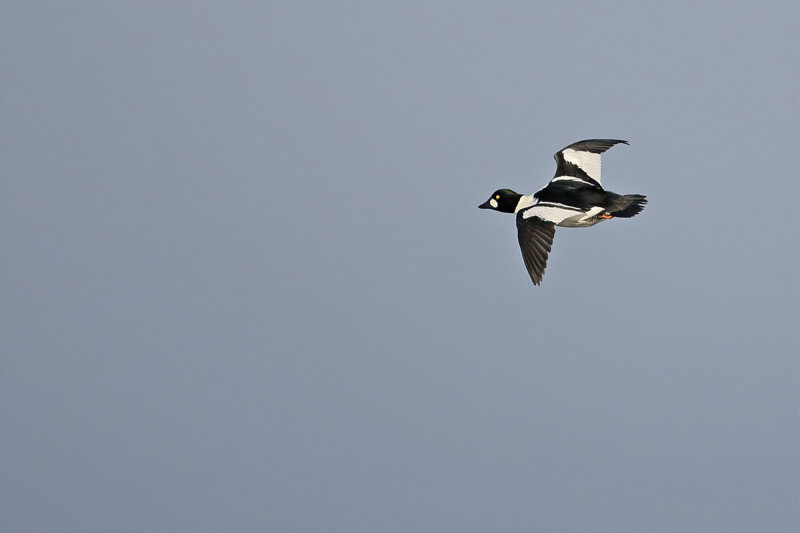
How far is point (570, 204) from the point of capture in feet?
85.8

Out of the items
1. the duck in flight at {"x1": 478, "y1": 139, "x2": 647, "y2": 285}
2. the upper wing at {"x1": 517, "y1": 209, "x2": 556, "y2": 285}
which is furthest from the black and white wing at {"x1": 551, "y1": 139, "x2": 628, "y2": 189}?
the upper wing at {"x1": 517, "y1": 209, "x2": 556, "y2": 285}

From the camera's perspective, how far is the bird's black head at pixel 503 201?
28891mm

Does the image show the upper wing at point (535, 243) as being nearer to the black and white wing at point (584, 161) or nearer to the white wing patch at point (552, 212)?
the white wing patch at point (552, 212)

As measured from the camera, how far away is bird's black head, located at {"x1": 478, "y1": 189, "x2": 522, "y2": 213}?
28891 millimetres

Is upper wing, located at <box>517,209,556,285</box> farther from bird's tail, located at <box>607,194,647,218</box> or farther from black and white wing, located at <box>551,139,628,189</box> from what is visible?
black and white wing, located at <box>551,139,628,189</box>

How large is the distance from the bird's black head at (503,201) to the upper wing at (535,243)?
2831 mm

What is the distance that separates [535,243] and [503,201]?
346cm

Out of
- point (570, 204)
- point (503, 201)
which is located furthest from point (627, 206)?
point (503, 201)

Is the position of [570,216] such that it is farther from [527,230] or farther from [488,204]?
[488,204]

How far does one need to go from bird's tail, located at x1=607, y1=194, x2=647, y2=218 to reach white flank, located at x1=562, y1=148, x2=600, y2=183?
4.22 ft

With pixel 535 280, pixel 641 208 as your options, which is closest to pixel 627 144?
pixel 641 208

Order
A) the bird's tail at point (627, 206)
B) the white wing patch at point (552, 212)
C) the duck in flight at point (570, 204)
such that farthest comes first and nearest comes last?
the white wing patch at point (552, 212) < the duck in flight at point (570, 204) < the bird's tail at point (627, 206)

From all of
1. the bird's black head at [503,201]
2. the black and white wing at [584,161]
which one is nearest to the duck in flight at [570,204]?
the black and white wing at [584,161]

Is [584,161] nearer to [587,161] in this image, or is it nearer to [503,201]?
[587,161]
